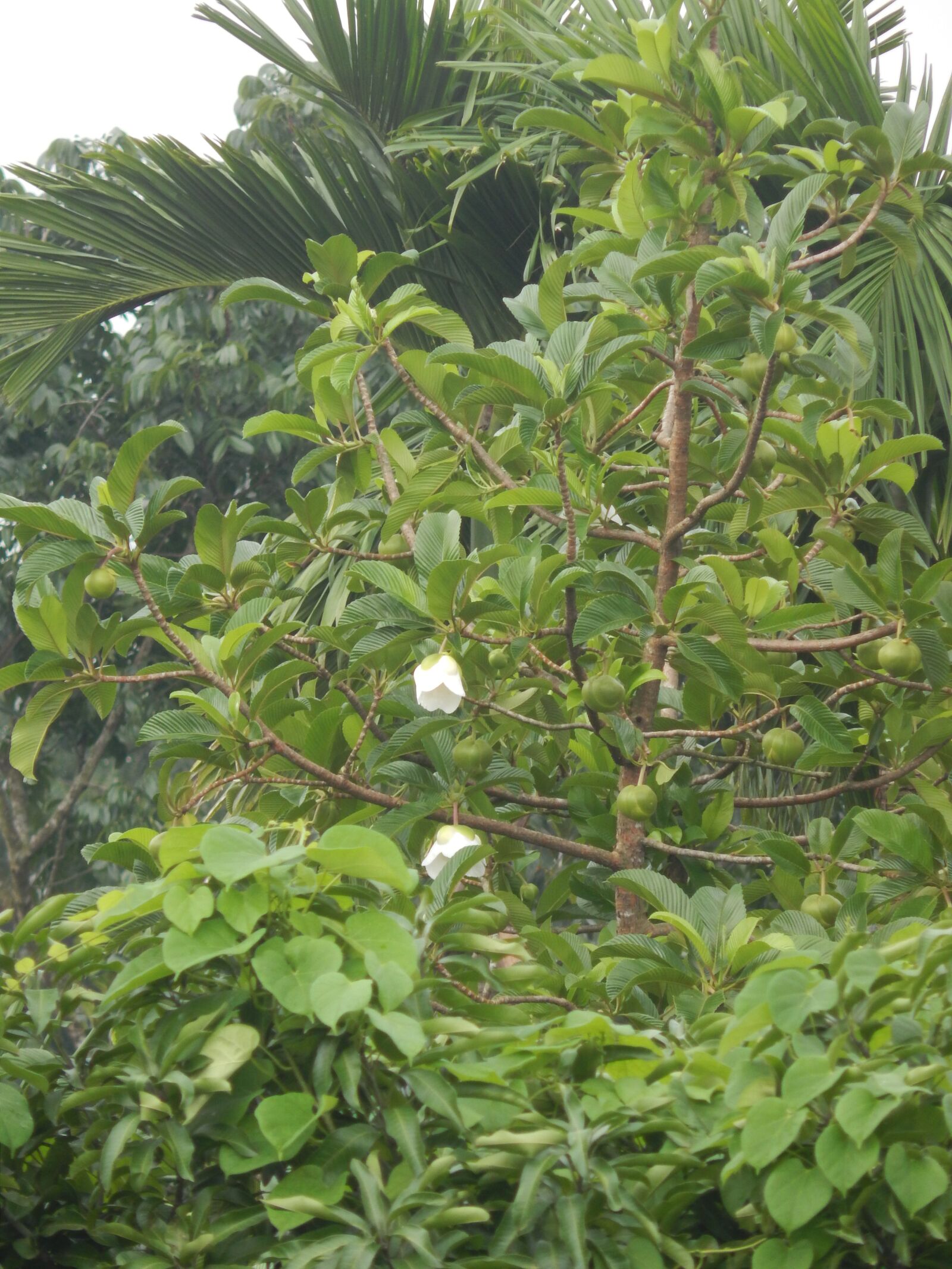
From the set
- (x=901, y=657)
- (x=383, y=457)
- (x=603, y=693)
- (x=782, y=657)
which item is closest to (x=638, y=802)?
(x=603, y=693)

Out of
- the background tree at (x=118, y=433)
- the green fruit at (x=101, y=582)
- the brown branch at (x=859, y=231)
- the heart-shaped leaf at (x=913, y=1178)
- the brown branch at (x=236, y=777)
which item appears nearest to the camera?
the heart-shaped leaf at (x=913, y=1178)

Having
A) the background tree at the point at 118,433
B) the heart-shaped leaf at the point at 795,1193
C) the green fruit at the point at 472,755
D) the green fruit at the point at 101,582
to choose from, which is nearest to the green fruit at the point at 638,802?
the green fruit at the point at 472,755

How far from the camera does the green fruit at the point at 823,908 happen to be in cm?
154

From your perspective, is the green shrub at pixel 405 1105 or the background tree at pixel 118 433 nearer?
the green shrub at pixel 405 1105

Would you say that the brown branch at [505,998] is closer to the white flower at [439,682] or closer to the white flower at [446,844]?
the white flower at [446,844]

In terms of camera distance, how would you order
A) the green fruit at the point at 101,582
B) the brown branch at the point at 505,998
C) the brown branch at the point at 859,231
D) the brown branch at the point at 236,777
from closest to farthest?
the brown branch at the point at 505,998, the green fruit at the point at 101,582, the brown branch at the point at 236,777, the brown branch at the point at 859,231

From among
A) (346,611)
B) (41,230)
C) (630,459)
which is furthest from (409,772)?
(41,230)

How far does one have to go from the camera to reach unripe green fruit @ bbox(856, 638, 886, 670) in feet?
5.37

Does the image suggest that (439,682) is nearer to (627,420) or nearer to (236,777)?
(236,777)

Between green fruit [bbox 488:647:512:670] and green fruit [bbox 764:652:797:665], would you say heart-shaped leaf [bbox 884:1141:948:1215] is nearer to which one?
green fruit [bbox 488:647:512:670]

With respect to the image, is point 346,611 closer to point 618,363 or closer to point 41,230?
point 618,363

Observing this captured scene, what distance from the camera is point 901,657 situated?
1.50 meters

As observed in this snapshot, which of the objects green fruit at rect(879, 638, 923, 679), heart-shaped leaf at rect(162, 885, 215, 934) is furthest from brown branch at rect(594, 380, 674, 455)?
heart-shaped leaf at rect(162, 885, 215, 934)

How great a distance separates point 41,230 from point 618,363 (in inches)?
218
